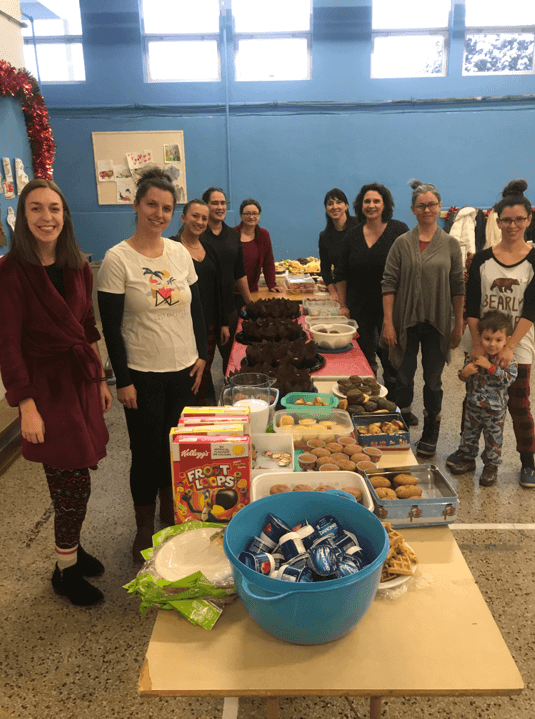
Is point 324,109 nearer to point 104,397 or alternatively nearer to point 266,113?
point 266,113

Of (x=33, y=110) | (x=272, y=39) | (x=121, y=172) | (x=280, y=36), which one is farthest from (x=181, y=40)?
(x=33, y=110)

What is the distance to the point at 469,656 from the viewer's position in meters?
1.03

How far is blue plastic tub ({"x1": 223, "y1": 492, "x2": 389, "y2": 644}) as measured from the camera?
94 cm

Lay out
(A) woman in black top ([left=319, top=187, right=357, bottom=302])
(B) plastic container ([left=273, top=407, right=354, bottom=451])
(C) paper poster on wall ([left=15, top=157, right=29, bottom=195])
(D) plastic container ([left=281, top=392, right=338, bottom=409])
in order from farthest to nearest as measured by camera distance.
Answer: (C) paper poster on wall ([left=15, top=157, right=29, bottom=195]), (A) woman in black top ([left=319, top=187, right=357, bottom=302]), (D) plastic container ([left=281, top=392, right=338, bottom=409]), (B) plastic container ([left=273, top=407, right=354, bottom=451])

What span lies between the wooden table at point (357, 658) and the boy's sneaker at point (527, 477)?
6.77 ft

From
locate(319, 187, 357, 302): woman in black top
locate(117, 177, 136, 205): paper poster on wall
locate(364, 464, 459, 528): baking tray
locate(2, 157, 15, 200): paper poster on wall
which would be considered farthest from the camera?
locate(117, 177, 136, 205): paper poster on wall

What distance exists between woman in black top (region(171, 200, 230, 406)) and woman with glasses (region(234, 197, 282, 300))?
78 centimetres

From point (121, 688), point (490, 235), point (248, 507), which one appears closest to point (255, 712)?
point (121, 688)

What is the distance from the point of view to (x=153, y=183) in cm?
200

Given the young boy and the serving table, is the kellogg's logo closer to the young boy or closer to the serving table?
the serving table

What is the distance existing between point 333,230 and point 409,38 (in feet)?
12.7

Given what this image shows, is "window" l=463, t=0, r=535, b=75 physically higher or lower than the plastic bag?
higher

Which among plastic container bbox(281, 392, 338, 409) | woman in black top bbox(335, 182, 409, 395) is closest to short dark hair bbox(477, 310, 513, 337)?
woman in black top bbox(335, 182, 409, 395)

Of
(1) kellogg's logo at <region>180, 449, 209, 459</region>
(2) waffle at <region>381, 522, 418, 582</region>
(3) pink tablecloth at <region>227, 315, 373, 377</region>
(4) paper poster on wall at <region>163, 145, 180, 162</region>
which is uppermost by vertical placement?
(4) paper poster on wall at <region>163, 145, 180, 162</region>
